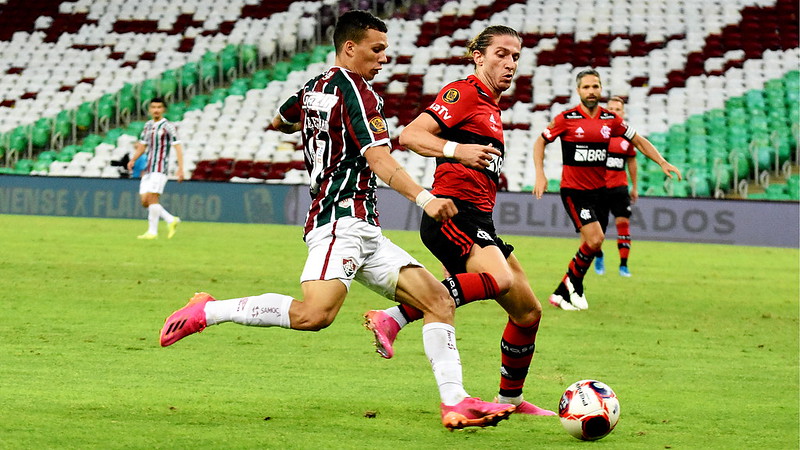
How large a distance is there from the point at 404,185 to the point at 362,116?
44 centimetres

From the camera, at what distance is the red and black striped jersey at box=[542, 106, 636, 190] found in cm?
1127

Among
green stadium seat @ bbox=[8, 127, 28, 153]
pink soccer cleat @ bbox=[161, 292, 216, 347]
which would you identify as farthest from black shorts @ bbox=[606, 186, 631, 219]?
green stadium seat @ bbox=[8, 127, 28, 153]

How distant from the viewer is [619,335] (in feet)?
30.2

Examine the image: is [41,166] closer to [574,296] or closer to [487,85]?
[574,296]

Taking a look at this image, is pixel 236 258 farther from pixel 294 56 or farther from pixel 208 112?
pixel 294 56

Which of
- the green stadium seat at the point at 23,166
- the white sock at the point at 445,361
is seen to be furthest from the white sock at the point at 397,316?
the green stadium seat at the point at 23,166

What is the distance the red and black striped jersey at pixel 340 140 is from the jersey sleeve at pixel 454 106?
2.20ft

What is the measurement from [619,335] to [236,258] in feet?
24.0

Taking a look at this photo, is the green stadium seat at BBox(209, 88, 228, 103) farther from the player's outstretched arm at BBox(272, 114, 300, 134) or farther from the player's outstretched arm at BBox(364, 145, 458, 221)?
the player's outstretched arm at BBox(364, 145, 458, 221)

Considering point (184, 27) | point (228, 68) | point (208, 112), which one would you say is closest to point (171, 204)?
point (208, 112)

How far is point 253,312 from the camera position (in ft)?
17.5

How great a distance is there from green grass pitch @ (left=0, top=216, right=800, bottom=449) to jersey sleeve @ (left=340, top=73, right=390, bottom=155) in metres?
1.41

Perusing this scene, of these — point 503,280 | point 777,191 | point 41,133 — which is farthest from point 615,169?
point 41,133

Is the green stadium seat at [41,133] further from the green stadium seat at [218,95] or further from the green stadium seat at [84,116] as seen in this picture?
the green stadium seat at [218,95]
